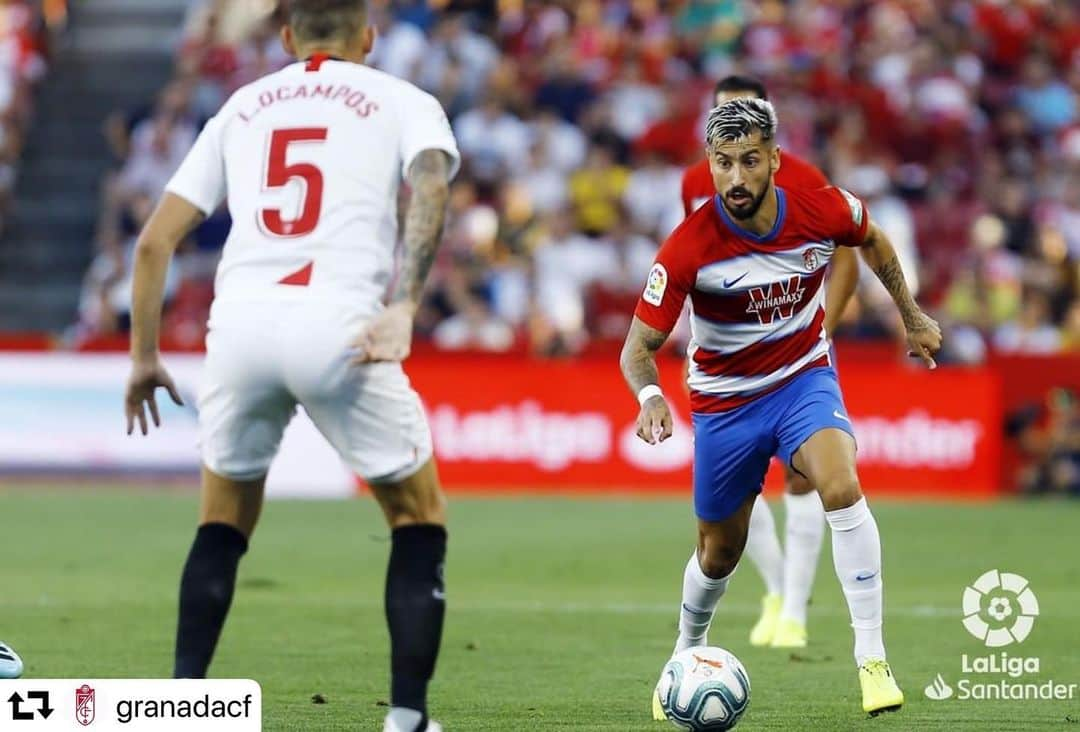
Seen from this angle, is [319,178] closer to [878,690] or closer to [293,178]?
[293,178]

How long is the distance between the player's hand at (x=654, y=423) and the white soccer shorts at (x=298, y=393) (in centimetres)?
112

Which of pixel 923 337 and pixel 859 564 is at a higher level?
pixel 923 337

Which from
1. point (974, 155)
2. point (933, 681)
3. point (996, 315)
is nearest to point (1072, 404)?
point (996, 315)

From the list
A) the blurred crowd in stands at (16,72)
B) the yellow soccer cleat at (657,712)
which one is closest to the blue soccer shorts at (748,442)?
the yellow soccer cleat at (657,712)

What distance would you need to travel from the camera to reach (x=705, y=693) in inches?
274

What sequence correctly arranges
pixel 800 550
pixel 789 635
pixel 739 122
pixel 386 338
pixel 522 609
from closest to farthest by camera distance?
1. pixel 386 338
2. pixel 739 122
3. pixel 789 635
4. pixel 800 550
5. pixel 522 609

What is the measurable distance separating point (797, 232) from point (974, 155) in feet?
52.4

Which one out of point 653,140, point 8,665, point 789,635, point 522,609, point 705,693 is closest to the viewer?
point 705,693

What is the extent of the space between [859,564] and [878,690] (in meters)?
0.55

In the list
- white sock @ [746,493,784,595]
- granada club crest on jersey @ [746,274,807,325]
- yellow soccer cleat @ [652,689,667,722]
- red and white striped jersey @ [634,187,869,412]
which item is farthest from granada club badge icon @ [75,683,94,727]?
white sock @ [746,493,784,595]

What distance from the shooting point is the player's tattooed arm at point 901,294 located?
7680 millimetres

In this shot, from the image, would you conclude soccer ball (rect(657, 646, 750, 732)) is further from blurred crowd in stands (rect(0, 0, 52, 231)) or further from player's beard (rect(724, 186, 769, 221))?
blurred crowd in stands (rect(0, 0, 52, 231))

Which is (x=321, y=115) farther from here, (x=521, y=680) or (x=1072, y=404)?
(x=1072, y=404)

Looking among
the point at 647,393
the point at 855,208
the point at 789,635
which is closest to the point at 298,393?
the point at 647,393
